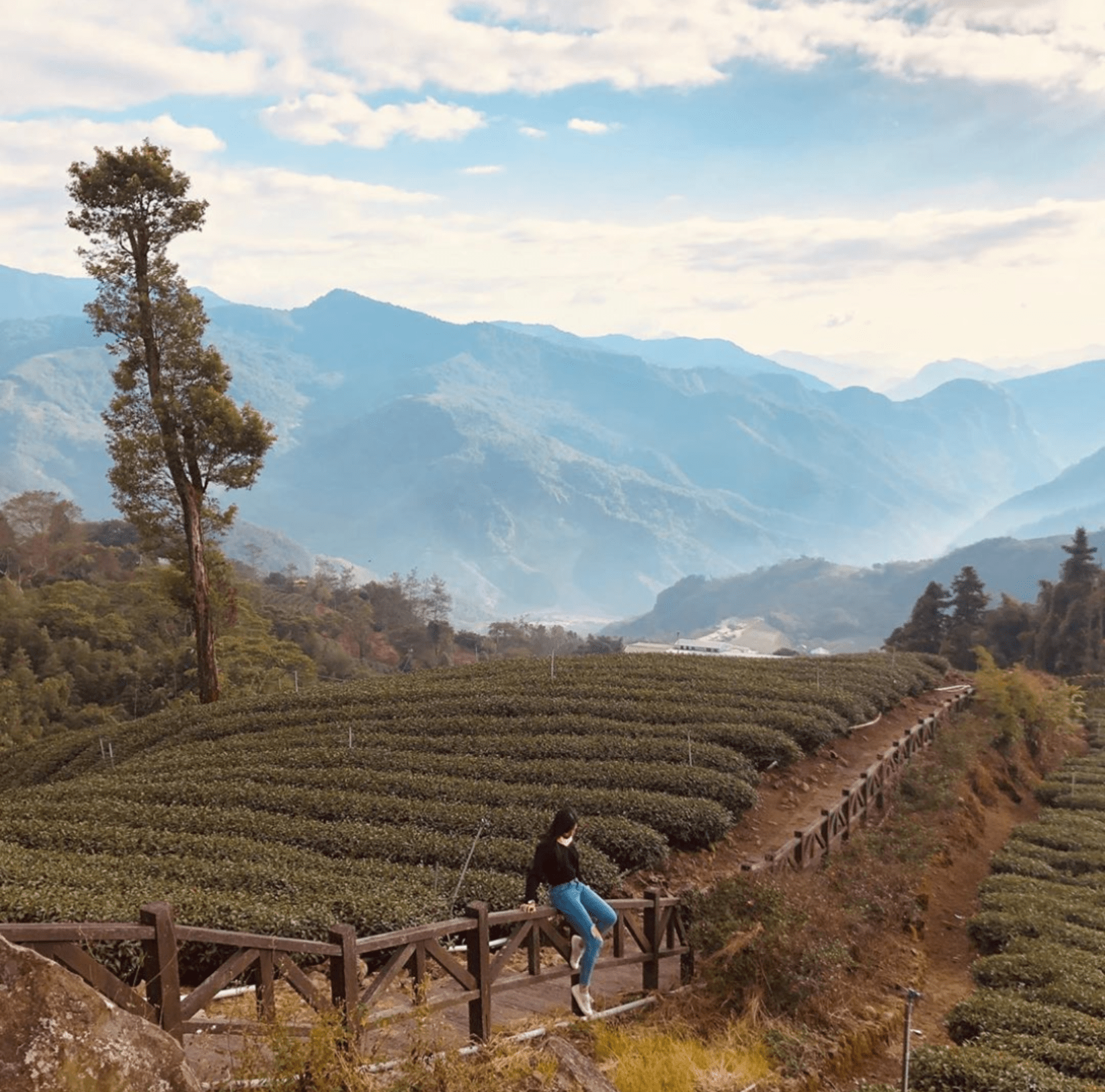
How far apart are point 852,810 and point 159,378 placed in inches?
934

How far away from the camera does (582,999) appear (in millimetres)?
9688

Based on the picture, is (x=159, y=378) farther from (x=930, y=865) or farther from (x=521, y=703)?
(x=930, y=865)

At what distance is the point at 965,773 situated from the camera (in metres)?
29.3

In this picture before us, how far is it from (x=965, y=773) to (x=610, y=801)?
1642 cm

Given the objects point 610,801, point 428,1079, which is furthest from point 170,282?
point 428,1079

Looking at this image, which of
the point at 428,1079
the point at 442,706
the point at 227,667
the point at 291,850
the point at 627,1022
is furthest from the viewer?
the point at 227,667

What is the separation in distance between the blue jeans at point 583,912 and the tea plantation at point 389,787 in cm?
391

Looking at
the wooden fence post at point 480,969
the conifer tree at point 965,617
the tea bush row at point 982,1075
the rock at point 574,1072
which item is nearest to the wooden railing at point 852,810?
the tea bush row at point 982,1075

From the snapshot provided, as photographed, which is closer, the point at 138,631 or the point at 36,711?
the point at 36,711

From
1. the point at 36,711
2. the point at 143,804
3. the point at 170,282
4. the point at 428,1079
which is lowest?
the point at 36,711

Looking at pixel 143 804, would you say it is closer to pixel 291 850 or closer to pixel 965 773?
pixel 291 850

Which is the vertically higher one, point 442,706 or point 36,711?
point 442,706

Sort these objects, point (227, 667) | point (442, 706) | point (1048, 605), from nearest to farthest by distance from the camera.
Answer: point (442, 706), point (227, 667), point (1048, 605)

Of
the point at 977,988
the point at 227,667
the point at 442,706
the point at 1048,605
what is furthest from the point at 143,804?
the point at 1048,605
